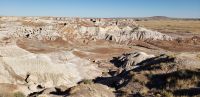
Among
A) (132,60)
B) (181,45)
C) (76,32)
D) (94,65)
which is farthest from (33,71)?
(181,45)

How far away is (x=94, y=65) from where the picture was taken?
180 feet

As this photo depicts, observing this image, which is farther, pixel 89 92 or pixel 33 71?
pixel 33 71

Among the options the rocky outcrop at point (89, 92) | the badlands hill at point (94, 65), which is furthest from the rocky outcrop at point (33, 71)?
the rocky outcrop at point (89, 92)

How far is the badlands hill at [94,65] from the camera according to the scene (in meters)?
23.6

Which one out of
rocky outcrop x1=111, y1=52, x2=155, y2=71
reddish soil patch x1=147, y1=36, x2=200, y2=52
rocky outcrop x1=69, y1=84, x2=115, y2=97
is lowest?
reddish soil patch x1=147, y1=36, x2=200, y2=52

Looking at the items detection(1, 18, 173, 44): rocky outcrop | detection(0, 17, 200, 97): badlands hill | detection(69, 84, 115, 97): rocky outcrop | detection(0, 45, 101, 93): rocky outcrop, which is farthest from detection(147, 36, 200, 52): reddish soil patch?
detection(69, 84, 115, 97): rocky outcrop

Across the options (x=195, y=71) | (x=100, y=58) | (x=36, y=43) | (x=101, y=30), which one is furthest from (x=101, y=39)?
(x=195, y=71)

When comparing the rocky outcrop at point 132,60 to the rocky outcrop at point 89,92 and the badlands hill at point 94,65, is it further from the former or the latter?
the rocky outcrop at point 89,92

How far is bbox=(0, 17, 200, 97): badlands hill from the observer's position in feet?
77.4

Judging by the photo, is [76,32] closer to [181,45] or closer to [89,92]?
[181,45]

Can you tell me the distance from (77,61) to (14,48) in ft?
40.4

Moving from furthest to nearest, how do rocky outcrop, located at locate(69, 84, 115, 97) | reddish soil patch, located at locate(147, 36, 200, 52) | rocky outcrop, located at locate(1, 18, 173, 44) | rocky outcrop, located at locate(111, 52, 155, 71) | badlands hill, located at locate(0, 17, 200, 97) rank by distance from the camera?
rocky outcrop, located at locate(1, 18, 173, 44) < reddish soil patch, located at locate(147, 36, 200, 52) < rocky outcrop, located at locate(111, 52, 155, 71) < badlands hill, located at locate(0, 17, 200, 97) < rocky outcrop, located at locate(69, 84, 115, 97)

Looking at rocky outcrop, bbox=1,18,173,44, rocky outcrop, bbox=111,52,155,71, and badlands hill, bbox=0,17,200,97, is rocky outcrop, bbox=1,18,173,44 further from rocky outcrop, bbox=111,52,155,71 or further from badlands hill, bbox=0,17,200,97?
rocky outcrop, bbox=111,52,155,71

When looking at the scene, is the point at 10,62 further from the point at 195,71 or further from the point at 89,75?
the point at 195,71
